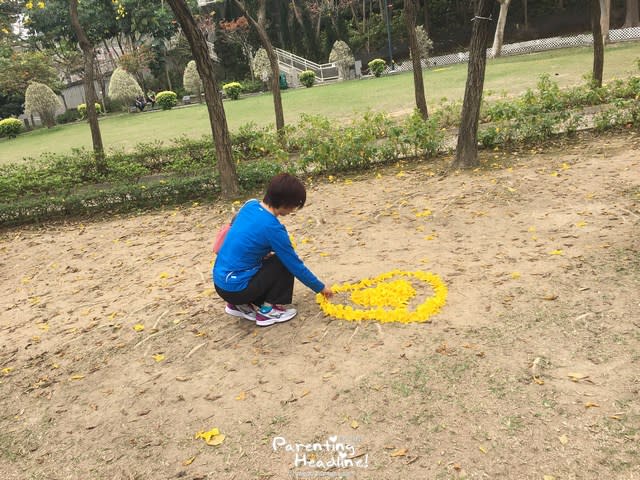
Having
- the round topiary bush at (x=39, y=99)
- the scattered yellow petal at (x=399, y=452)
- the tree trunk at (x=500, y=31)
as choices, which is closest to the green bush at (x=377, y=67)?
the tree trunk at (x=500, y=31)

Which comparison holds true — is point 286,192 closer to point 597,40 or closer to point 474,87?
point 474,87

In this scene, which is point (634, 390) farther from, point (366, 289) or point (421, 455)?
point (366, 289)

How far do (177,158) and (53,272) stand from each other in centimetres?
407

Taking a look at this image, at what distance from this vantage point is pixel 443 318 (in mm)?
3365

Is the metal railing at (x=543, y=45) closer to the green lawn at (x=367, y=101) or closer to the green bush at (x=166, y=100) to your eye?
the green lawn at (x=367, y=101)

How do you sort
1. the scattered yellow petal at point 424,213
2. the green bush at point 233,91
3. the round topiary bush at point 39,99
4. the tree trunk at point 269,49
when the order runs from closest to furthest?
the scattered yellow petal at point 424,213 → the tree trunk at point 269,49 → the round topiary bush at point 39,99 → the green bush at point 233,91

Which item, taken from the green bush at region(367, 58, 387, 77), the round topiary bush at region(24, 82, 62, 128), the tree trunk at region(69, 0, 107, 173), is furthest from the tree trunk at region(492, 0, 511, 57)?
the round topiary bush at region(24, 82, 62, 128)

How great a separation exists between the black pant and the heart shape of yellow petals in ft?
1.07

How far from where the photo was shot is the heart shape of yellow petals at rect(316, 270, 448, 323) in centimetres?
345

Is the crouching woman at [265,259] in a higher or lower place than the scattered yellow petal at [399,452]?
higher

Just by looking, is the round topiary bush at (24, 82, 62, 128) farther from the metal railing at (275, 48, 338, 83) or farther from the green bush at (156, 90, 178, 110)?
the metal railing at (275, 48, 338, 83)

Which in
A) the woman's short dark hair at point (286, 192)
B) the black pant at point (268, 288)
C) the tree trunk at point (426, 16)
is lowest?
the black pant at point (268, 288)

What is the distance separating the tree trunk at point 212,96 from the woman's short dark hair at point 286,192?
379 centimetres

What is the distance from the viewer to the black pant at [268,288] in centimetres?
341
